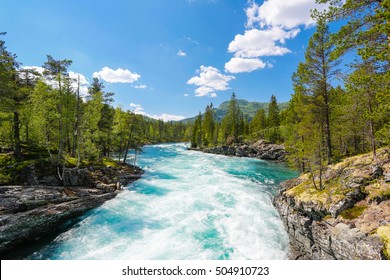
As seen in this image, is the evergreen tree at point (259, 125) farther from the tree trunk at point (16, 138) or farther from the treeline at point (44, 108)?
the tree trunk at point (16, 138)

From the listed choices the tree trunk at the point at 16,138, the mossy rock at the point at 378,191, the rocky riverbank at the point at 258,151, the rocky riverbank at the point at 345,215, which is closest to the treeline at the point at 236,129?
the rocky riverbank at the point at 258,151

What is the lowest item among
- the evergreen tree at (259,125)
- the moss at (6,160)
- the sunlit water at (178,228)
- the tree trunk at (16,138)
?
the sunlit water at (178,228)

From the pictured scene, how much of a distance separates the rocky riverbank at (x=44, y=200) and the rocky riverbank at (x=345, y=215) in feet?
57.1

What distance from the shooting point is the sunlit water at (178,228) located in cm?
1220

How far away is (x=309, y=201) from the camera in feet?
41.2

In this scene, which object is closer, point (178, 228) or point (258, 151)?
point (178, 228)

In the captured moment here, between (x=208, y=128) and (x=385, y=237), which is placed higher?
(x=208, y=128)

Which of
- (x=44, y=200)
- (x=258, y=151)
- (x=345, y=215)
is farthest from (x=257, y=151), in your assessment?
(x=44, y=200)

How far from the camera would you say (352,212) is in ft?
33.4

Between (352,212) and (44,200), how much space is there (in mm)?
21154

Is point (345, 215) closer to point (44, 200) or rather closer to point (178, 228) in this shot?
point (178, 228)

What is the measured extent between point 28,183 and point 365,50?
2585 centimetres

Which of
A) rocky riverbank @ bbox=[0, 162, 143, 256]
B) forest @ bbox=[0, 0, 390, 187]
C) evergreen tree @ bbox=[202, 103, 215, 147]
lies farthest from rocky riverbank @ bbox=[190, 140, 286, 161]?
rocky riverbank @ bbox=[0, 162, 143, 256]
